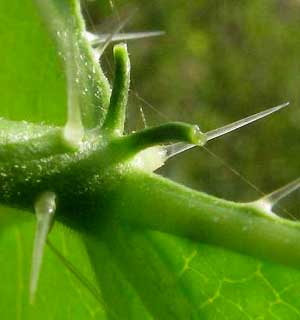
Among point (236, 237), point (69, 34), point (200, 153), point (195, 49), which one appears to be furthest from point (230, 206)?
point (195, 49)

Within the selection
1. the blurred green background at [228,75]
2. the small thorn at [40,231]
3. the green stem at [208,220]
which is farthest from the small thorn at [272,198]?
the blurred green background at [228,75]

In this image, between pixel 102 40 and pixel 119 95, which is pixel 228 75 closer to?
pixel 102 40

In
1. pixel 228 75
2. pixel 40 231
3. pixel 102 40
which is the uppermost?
pixel 228 75

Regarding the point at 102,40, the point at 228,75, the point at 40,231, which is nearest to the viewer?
the point at 40,231

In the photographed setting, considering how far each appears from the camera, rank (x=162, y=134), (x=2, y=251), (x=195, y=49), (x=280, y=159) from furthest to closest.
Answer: (x=195, y=49) < (x=280, y=159) < (x=2, y=251) < (x=162, y=134)

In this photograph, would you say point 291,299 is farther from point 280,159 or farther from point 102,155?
point 280,159

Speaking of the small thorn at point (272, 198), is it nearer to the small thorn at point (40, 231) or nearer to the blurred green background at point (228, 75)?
the small thorn at point (40, 231)

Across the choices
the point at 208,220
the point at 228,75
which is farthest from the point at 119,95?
the point at 228,75
